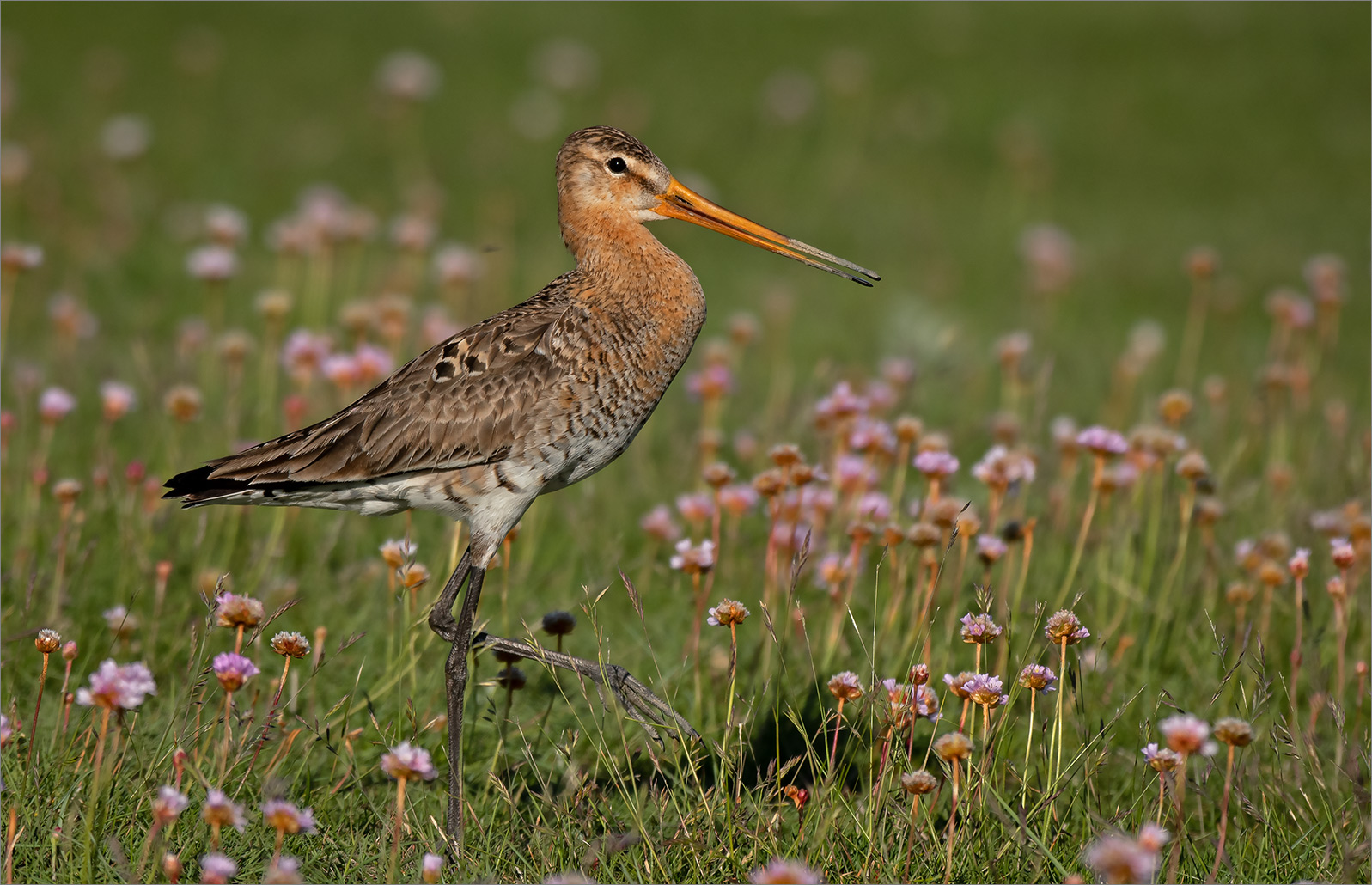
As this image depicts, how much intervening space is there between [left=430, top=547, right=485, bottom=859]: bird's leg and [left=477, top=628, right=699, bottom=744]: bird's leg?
1.9 inches

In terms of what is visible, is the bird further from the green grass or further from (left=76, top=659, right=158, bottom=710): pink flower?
(left=76, top=659, right=158, bottom=710): pink flower

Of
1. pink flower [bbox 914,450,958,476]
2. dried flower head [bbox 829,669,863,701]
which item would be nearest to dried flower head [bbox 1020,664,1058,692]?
dried flower head [bbox 829,669,863,701]

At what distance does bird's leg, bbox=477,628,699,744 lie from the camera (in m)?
3.94

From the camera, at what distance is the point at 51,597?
485 centimetres

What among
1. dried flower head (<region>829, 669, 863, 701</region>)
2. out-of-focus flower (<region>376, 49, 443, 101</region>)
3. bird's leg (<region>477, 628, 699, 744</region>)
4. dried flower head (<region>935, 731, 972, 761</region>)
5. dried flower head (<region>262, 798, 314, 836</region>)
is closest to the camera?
dried flower head (<region>262, 798, 314, 836</region>)

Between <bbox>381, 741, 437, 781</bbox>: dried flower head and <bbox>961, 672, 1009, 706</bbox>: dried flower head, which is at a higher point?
<bbox>961, 672, 1009, 706</bbox>: dried flower head

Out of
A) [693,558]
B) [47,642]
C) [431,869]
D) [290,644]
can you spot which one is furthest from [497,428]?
[431,869]

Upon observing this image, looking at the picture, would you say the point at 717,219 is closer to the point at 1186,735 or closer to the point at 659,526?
the point at 659,526

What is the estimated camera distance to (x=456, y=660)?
171 inches

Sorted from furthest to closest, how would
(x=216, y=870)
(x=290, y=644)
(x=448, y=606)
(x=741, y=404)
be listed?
1. (x=741, y=404)
2. (x=448, y=606)
3. (x=290, y=644)
4. (x=216, y=870)

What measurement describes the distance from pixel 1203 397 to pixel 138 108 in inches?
391

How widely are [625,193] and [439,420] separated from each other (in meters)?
0.98

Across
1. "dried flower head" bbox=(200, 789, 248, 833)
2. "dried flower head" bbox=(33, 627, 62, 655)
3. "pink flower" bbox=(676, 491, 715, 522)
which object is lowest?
"dried flower head" bbox=(200, 789, 248, 833)

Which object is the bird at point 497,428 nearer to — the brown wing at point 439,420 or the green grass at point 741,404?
the brown wing at point 439,420
